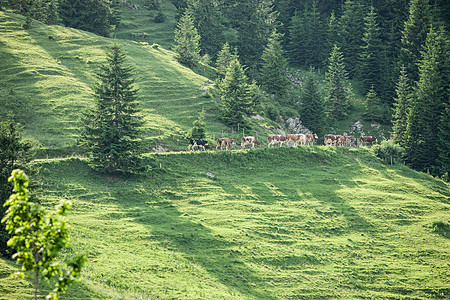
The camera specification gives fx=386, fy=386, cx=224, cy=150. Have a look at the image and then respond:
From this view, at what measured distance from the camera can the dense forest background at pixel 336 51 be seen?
72.6m

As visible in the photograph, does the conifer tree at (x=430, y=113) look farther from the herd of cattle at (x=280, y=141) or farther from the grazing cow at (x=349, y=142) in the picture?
the grazing cow at (x=349, y=142)

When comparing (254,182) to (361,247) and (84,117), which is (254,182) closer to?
(361,247)

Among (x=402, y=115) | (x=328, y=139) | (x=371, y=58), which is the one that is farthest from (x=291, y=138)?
(x=371, y=58)

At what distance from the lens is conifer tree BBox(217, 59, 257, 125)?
2430 inches

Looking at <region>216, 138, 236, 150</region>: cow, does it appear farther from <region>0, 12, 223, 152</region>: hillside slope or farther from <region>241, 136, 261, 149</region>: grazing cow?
<region>0, 12, 223, 152</region>: hillside slope

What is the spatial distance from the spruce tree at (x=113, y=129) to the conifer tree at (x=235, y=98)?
2034 cm

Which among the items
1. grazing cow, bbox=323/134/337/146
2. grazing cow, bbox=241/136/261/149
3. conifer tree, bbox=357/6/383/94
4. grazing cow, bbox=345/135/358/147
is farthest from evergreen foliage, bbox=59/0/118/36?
conifer tree, bbox=357/6/383/94

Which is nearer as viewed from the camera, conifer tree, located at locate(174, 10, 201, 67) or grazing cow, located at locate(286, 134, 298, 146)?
grazing cow, located at locate(286, 134, 298, 146)

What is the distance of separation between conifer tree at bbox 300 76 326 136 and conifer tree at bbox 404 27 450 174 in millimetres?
16615

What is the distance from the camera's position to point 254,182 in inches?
1802

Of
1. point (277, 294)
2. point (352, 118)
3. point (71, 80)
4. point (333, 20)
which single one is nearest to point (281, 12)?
point (333, 20)

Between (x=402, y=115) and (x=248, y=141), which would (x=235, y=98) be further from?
(x=402, y=115)

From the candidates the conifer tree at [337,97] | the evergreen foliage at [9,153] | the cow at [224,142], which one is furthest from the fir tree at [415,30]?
the evergreen foliage at [9,153]

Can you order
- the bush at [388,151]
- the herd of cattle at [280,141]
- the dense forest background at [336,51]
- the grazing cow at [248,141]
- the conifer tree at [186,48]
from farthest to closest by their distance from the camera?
1. the conifer tree at [186,48]
2. the dense forest background at [336,51]
3. the bush at [388,151]
4. the grazing cow at [248,141]
5. the herd of cattle at [280,141]
